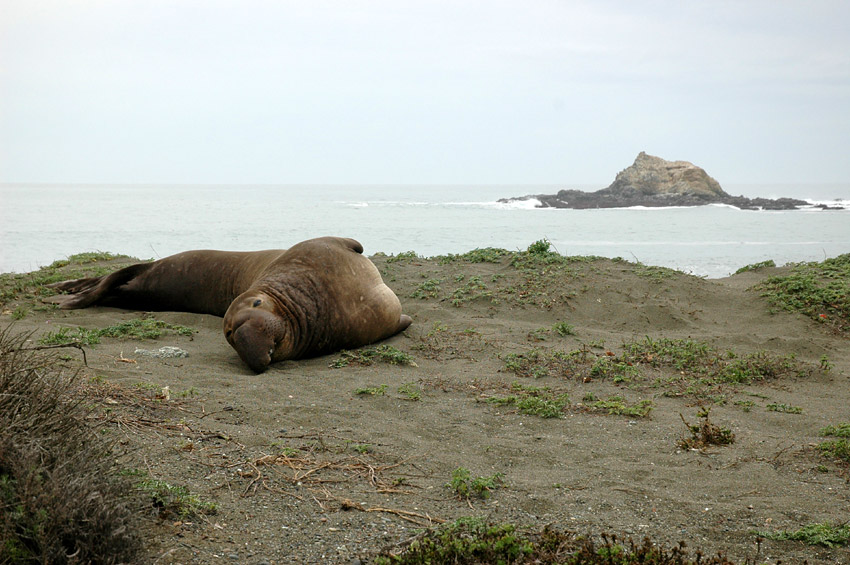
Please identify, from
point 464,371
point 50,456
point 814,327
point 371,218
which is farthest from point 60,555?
point 371,218

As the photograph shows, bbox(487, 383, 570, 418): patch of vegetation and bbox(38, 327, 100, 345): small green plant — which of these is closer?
bbox(487, 383, 570, 418): patch of vegetation

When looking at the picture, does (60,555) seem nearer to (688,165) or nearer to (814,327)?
(814,327)

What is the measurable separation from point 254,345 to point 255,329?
0.18 metres

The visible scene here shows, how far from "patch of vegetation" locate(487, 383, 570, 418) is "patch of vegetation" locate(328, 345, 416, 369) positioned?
1367mm

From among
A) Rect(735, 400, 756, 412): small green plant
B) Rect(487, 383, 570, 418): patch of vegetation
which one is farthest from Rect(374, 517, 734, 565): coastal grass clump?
Rect(735, 400, 756, 412): small green plant

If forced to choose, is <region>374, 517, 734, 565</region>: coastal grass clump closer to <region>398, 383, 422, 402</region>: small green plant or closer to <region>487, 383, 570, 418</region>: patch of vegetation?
<region>487, 383, 570, 418</region>: patch of vegetation

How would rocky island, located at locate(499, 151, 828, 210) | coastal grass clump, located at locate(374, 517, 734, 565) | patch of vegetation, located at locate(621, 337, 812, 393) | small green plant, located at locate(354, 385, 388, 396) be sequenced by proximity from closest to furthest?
coastal grass clump, located at locate(374, 517, 734, 565), small green plant, located at locate(354, 385, 388, 396), patch of vegetation, located at locate(621, 337, 812, 393), rocky island, located at locate(499, 151, 828, 210)

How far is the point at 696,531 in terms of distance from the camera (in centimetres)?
346

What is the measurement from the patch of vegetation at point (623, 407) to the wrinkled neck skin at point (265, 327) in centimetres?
311

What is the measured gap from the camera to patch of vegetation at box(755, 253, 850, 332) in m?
9.18

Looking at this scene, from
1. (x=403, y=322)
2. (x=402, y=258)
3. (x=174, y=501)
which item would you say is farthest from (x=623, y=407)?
(x=402, y=258)

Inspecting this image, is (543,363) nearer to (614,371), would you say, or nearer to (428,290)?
(614,371)

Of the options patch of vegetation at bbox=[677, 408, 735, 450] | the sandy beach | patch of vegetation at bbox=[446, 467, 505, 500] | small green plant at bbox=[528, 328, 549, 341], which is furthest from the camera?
small green plant at bbox=[528, 328, 549, 341]

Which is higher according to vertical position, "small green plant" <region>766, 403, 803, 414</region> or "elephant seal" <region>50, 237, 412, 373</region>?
"elephant seal" <region>50, 237, 412, 373</region>
